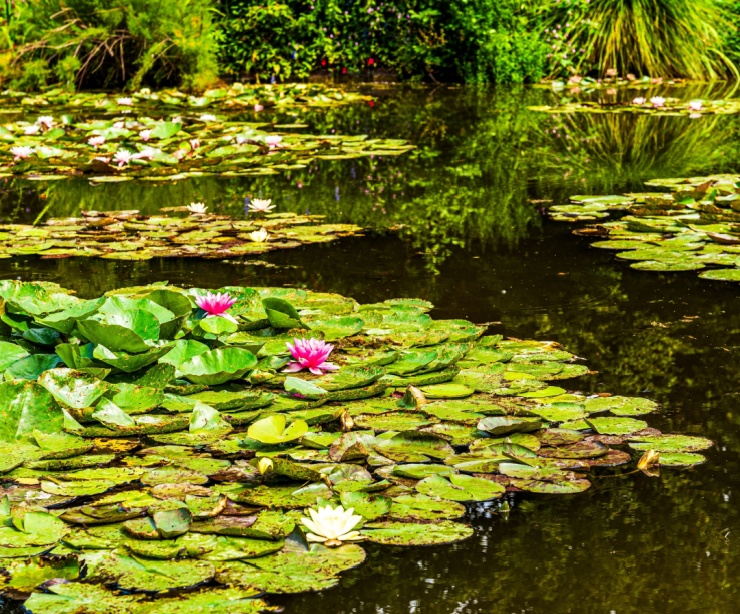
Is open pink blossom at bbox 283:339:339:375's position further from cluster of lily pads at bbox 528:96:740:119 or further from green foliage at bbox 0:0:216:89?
green foliage at bbox 0:0:216:89

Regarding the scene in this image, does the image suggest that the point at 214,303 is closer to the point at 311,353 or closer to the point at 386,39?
the point at 311,353

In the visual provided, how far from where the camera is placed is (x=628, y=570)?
156cm

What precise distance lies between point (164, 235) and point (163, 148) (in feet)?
6.74

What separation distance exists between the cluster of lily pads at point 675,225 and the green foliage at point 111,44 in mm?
5379

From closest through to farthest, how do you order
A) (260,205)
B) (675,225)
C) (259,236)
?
(259,236)
(675,225)
(260,205)

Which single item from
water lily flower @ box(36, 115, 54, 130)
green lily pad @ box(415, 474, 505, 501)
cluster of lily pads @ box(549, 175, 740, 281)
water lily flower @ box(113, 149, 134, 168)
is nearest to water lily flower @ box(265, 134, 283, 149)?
water lily flower @ box(113, 149, 134, 168)

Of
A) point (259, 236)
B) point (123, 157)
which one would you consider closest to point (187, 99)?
point (123, 157)

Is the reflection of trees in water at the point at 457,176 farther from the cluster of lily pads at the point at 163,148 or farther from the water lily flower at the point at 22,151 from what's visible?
the water lily flower at the point at 22,151

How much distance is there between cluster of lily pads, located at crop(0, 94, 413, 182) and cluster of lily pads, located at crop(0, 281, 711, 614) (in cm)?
262

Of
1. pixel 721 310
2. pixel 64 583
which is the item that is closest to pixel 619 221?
pixel 721 310

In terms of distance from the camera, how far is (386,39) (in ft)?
34.3

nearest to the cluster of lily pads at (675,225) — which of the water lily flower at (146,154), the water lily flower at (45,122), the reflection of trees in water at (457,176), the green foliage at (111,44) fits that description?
the reflection of trees in water at (457,176)

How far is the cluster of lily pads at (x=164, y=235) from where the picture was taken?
355 centimetres

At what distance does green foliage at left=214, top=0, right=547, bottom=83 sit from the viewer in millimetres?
9930
